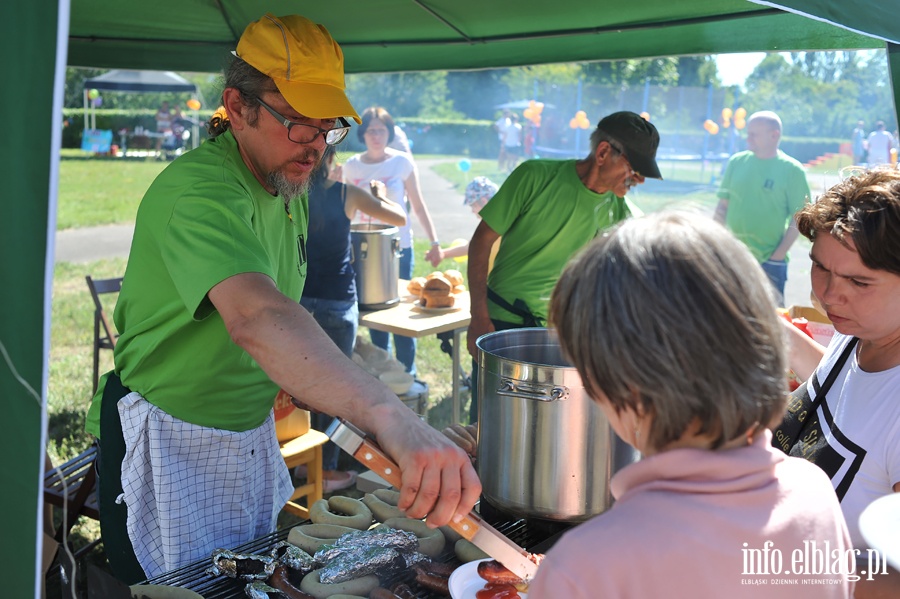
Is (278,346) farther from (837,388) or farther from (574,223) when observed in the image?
(574,223)

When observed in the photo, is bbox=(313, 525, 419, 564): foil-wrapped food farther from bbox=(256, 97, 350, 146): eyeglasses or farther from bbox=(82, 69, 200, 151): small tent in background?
bbox=(82, 69, 200, 151): small tent in background

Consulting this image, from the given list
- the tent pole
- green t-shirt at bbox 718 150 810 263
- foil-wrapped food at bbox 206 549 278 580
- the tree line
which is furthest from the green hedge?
foil-wrapped food at bbox 206 549 278 580

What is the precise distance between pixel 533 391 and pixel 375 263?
3303 mm

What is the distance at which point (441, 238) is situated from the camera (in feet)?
43.8

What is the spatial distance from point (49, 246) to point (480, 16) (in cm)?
310

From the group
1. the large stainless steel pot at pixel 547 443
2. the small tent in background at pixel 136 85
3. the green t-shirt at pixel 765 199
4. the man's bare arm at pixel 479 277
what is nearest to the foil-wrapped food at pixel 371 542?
the large stainless steel pot at pixel 547 443

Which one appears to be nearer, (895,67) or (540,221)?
(895,67)

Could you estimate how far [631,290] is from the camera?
3.10ft

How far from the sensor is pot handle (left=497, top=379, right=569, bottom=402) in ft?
5.74

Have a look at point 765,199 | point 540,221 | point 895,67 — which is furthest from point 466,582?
point 765,199

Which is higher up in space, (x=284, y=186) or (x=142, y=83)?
(x=142, y=83)

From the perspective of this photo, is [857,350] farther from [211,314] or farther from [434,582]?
[211,314]

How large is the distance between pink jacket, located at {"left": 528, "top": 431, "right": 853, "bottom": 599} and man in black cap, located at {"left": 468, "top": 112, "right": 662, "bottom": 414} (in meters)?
2.90

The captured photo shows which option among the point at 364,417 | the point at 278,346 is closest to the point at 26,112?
the point at 278,346
